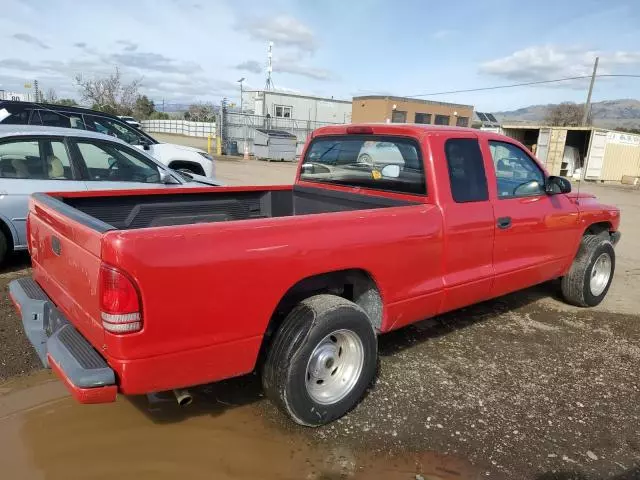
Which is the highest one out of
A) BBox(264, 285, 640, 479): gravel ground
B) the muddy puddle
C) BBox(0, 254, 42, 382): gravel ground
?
BBox(264, 285, 640, 479): gravel ground

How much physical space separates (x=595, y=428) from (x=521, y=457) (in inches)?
27.0

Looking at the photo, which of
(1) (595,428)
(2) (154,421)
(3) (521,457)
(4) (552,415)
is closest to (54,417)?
(2) (154,421)

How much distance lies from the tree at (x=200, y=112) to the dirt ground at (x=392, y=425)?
7229 cm

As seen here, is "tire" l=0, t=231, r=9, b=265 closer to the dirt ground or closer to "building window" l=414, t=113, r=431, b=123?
the dirt ground

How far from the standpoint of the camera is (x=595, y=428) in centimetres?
322

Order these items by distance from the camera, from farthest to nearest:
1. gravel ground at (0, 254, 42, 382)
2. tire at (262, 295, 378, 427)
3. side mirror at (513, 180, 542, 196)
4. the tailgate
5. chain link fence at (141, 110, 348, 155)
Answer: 1. chain link fence at (141, 110, 348, 155)
2. side mirror at (513, 180, 542, 196)
3. gravel ground at (0, 254, 42, 382)
4. tire at (262, 295, 378, 427)
5. the tailgate

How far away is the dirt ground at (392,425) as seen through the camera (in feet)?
8.92

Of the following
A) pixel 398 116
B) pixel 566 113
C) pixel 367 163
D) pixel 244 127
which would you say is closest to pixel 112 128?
pixel 367 163

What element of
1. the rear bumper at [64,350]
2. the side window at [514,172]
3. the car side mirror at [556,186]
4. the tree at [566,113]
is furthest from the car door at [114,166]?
the tree at [566,113]

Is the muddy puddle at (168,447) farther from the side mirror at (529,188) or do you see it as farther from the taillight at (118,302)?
the side mirror at (529,188)

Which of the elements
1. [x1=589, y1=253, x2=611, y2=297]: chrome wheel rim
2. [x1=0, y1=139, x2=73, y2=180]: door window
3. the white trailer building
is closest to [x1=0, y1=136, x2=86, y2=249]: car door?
[x1=0, y1=139, x2=73, y2=180]: door window

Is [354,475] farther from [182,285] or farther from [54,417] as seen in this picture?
[54,417]

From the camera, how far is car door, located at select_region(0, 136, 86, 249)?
212 inches

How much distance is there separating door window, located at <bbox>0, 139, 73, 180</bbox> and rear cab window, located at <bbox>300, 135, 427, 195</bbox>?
291cm
